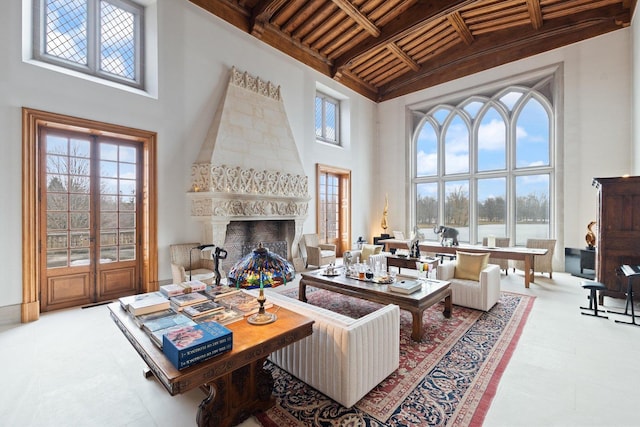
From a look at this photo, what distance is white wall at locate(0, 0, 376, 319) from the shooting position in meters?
3.60

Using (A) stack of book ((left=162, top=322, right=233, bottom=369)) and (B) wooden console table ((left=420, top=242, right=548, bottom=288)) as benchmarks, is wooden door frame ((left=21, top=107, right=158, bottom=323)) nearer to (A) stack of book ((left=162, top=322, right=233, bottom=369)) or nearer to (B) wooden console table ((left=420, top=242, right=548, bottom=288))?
(A) stack of book ((left=162, top=322, right=233, bottom=369))

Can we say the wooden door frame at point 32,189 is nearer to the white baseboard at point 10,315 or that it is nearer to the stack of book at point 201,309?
the white baseboard at point 10,315

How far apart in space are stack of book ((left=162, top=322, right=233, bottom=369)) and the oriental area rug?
0.84 m

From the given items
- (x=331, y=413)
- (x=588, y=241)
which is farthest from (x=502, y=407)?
(x=588, y=241)

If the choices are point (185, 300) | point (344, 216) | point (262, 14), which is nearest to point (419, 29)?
point (262, 14)

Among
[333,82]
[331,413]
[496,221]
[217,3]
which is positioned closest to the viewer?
[331,413]

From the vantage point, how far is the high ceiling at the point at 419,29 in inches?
241

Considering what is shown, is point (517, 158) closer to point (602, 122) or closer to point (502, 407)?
point (602, 122)

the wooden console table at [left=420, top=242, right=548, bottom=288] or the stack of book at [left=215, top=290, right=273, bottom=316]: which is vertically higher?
the stack of book at [left=215, top=290, right=273, bottom=316]

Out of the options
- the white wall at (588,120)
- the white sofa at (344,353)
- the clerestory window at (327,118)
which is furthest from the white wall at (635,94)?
the clerestory window at (327,118)

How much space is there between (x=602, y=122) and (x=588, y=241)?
270 centimetres

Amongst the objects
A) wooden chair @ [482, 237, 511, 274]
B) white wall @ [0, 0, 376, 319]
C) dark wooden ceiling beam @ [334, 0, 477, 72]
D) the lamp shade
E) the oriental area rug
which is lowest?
the oriental area rug

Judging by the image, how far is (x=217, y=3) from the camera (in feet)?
18.6

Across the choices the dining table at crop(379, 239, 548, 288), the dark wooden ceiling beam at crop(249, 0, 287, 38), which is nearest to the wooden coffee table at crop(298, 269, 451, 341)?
the dining table at crop(379, 239, 548, 288)
